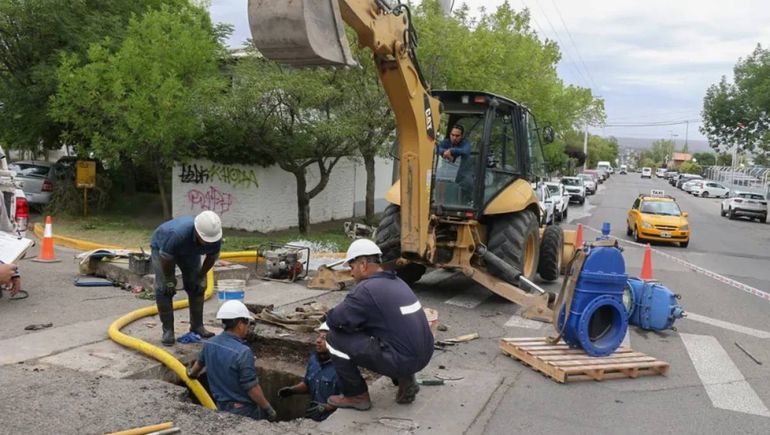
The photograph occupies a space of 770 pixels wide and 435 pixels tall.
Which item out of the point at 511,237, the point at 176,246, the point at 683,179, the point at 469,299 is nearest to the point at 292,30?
the point at 176,246

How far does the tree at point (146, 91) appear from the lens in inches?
589

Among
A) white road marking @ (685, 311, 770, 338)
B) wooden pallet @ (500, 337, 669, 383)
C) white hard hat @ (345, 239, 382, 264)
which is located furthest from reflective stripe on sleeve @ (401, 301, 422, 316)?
white road marking @ (685, 311, 770, 338)

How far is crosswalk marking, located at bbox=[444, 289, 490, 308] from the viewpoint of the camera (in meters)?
9.77

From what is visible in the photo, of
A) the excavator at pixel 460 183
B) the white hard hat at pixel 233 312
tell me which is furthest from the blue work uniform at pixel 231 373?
the excavator at pixel 460 183

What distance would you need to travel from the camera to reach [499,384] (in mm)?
6160

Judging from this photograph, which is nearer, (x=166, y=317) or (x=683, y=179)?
(x=166, y=317)

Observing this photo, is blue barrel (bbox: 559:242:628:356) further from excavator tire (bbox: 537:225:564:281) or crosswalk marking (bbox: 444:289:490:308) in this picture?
excavator tire (bbox: 537:225:564:281)

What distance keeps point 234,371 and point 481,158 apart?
16.9ft

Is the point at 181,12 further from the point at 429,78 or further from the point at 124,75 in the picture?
the point at 429,78

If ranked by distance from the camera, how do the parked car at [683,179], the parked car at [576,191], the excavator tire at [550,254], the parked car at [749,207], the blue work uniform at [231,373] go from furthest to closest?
the parked car at [683,179] < the parked car at [576,191] < the parked car at [749,207] < the excavator tire at [550,254] < the blue work uniform at [231,373]

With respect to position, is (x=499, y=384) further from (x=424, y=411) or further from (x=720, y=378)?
(x=720, y=378)

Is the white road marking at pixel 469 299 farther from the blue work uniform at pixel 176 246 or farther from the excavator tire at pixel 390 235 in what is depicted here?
the blue work uniform at pixel 176 246

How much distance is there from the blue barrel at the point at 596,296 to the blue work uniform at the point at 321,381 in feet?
8.39

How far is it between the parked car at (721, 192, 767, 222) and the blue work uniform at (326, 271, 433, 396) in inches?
1395
